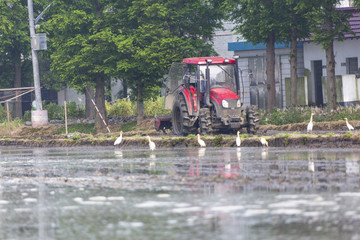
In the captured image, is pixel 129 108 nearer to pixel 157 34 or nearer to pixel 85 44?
pixel 85 44

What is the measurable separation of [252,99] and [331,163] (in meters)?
33.1

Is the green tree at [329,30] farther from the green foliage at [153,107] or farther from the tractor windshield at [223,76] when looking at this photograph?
the green foliage at [153,107]

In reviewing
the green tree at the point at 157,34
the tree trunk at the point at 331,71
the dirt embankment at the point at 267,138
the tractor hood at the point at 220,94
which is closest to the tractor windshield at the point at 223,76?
the tractor hood at the point at 220,94

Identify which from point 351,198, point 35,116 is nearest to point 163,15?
point 35,116

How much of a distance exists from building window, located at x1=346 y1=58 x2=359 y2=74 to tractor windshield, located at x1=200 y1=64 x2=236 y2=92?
53.3ft

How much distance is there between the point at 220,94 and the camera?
2611cm

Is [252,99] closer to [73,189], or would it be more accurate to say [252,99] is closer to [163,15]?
[163,15]

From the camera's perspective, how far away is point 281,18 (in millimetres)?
35344

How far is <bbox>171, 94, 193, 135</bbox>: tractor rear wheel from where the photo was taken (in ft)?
89.1

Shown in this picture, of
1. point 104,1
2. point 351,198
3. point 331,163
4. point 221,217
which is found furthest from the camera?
point 104,1

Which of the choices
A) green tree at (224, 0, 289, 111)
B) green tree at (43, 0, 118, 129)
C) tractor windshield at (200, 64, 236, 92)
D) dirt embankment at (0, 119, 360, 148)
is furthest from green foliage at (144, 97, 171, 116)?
tractor windshield at (200, 64, 236, 92)

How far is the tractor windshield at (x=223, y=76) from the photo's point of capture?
26.9m

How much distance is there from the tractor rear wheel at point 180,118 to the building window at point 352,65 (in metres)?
15.8

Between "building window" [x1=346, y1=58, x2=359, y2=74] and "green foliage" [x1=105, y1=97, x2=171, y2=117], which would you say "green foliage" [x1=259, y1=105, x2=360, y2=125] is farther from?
"green foliage" [x1=105, y1=97, x2=171, y2=117]
